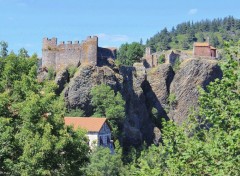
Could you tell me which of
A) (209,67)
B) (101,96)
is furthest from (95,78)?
(209,67)

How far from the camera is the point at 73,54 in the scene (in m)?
71.6

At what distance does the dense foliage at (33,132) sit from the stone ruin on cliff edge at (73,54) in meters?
44.2

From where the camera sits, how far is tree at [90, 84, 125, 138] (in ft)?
220

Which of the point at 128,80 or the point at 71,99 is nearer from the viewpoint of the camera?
the point at 71,99

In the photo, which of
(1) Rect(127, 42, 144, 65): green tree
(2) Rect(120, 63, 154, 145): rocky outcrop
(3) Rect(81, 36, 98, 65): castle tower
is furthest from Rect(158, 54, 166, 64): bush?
(3) Rect(81, 36, 98, 65): castle tower

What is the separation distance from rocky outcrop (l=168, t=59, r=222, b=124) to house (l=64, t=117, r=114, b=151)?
2300cm

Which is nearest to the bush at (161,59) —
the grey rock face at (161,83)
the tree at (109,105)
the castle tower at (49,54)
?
the grey rock face at (161,83)

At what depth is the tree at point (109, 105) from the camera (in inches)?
2635

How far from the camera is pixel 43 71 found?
235 feet

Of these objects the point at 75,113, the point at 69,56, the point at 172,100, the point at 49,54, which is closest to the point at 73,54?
the point at 69,56

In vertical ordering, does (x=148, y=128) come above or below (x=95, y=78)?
below

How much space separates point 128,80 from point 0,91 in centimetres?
5167

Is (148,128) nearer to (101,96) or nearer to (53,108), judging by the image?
(101,96)

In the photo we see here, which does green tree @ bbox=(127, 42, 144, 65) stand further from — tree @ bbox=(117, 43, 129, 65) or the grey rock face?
the grey rock face
